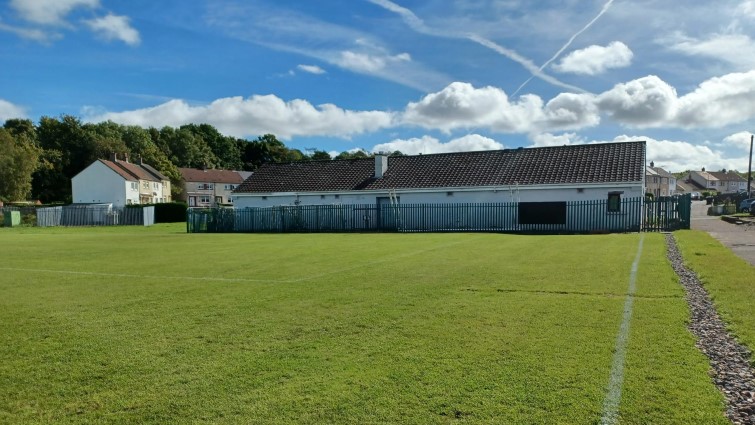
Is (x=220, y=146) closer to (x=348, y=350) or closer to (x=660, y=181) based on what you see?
(x=660, y=181)

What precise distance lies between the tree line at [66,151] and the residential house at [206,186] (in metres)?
2.80

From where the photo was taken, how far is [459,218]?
30.6 m

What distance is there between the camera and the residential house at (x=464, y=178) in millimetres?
28719

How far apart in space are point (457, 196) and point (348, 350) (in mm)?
27654

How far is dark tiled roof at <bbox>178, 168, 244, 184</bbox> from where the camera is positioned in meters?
90.3

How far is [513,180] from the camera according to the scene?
101ft

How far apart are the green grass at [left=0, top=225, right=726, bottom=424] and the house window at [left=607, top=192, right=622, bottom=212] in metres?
19.0

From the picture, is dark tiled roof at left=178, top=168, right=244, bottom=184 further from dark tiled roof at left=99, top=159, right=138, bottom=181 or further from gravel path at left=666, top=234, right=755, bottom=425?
gravel path at left=666, top=234, right=755, bottom=425

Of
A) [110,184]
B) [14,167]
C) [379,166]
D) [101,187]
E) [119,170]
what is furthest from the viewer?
[101,187]

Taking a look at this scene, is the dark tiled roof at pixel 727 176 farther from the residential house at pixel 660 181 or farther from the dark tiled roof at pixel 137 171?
the dark tiled roof at pixel 137 171

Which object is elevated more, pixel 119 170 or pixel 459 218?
pixel 119 170

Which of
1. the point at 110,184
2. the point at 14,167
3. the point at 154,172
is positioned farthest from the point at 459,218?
the point at 154,172

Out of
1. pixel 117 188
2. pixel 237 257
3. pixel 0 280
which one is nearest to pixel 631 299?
pixel 237 257

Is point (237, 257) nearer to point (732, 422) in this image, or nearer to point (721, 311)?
point (721, 311)
